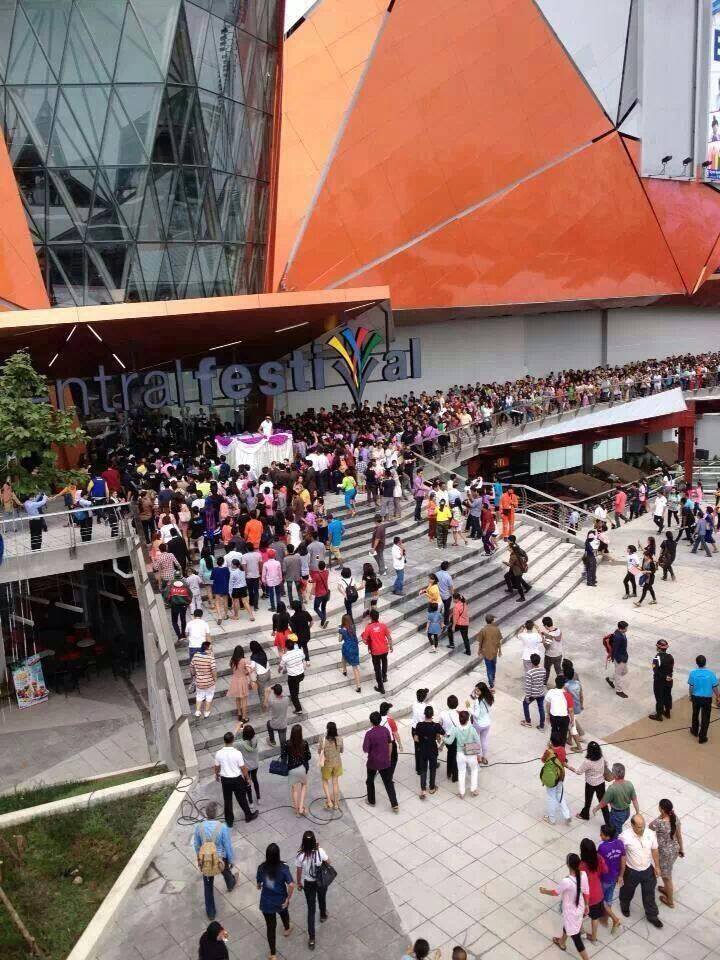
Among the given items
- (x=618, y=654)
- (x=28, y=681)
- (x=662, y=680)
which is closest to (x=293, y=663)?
(x=618, y=654)

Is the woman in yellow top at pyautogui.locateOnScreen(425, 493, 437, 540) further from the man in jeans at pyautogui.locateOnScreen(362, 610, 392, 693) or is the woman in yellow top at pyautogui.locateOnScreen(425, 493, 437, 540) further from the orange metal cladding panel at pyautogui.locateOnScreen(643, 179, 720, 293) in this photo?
the orange metal cladding panel at pyautogui.locateOnScreen(643, 179, 720, 293)

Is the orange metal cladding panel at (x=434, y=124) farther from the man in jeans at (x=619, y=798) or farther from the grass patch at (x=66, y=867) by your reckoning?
the man in jeans at (x=619, y=798)

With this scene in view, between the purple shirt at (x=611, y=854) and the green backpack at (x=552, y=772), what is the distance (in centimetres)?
134

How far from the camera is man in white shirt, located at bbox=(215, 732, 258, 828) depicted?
8.87 meters

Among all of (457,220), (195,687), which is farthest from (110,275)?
(195,687)

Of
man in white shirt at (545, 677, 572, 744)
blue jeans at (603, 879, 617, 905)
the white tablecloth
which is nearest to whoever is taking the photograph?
blue jeans at (603, 879, 617, 905)

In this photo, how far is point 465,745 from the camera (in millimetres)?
9734

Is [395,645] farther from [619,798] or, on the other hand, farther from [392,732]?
[619,798]

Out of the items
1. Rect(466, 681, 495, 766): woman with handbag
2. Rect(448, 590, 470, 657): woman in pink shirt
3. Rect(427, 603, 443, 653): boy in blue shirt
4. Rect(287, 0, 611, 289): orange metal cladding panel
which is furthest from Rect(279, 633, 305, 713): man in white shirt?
Rect(287, 0, 611, 289): orange metal cladding panel

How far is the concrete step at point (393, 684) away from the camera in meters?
11.0

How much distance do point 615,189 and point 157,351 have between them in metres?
21.4

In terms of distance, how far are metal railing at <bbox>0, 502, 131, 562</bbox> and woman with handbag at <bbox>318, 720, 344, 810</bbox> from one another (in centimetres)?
779

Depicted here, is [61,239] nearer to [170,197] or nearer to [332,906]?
[170,197]

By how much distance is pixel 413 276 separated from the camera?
1192 inches
